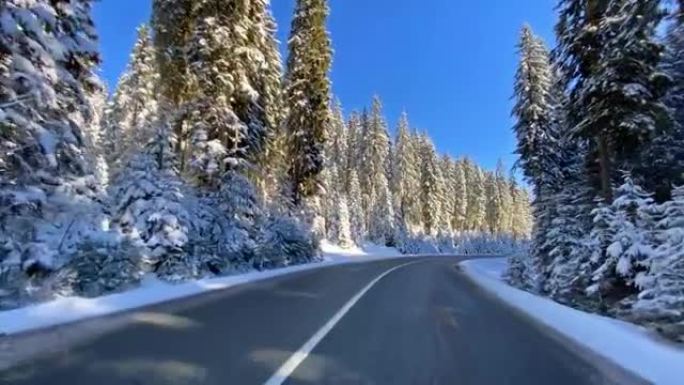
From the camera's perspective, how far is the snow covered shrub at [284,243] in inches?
1053

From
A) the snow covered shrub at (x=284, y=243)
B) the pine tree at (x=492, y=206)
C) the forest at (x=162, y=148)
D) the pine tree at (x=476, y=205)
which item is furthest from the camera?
the pine tree at (x=492, y=206)

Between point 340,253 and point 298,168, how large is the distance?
17734 millimetres

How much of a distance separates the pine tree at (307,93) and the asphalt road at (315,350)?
25324 mm

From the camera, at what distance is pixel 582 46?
67.6 feet

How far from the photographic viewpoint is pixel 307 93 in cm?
3731

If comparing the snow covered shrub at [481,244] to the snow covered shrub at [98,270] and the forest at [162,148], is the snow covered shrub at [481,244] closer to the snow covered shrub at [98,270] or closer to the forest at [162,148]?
the forest at [162,148]

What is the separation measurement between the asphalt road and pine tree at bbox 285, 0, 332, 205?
2532cm

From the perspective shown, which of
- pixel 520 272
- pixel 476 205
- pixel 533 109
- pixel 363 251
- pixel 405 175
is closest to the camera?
pixel 520 272

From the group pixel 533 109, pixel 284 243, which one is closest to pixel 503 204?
pixel 533 109

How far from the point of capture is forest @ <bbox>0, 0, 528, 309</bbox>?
435 inches

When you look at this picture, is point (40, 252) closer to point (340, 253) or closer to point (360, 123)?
point (340, 253)

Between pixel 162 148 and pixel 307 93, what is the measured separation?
19097 millimetres

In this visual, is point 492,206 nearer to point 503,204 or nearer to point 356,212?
point 503,204

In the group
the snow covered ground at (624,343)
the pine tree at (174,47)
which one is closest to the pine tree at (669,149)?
the snow covered ground at (624,343)
